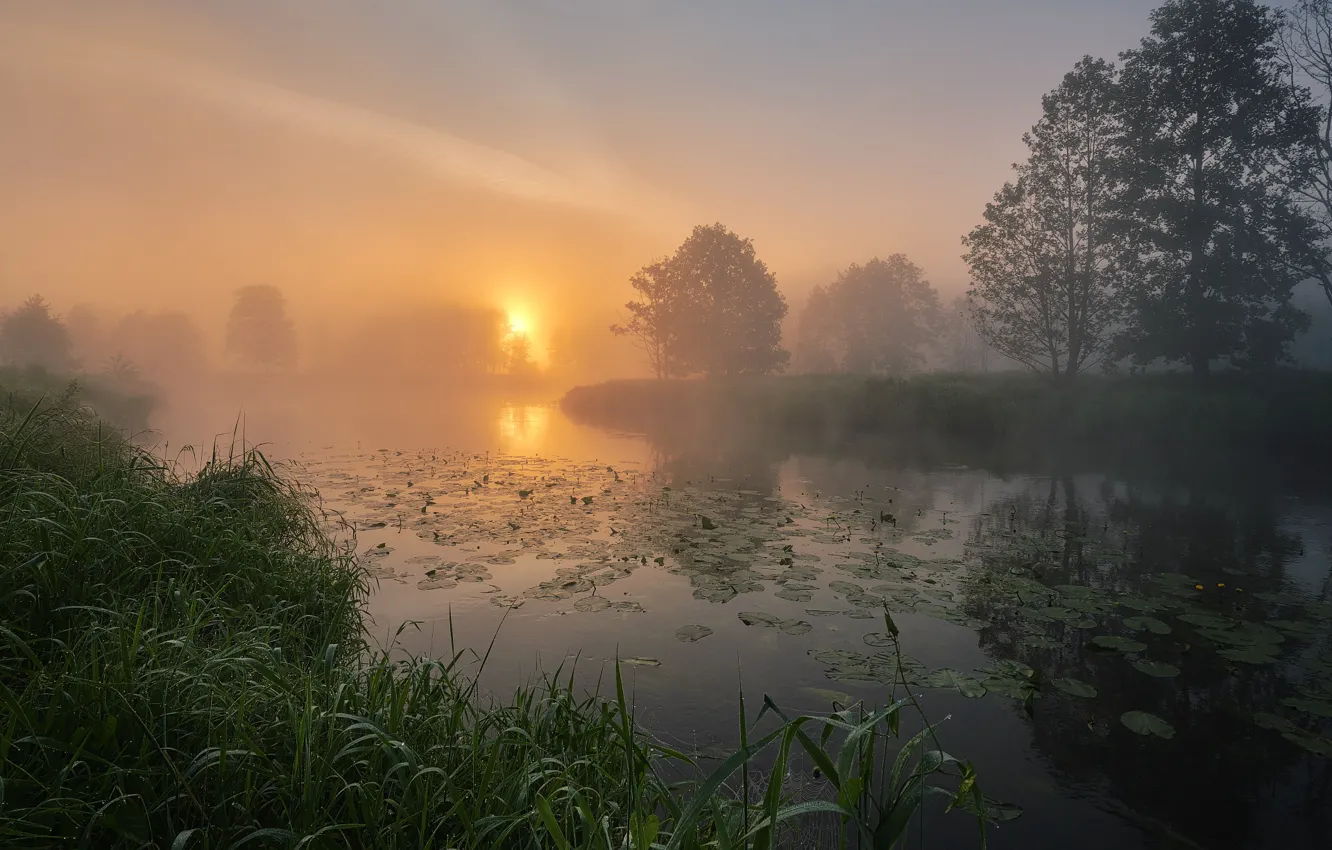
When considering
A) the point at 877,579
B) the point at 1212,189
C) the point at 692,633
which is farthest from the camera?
the point at 1212,189

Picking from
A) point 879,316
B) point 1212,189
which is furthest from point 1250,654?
point 879,316

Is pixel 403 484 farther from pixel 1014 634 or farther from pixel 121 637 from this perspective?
pixel 1014 634

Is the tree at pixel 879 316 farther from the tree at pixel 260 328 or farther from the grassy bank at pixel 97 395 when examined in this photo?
the tree at pixel 260 328

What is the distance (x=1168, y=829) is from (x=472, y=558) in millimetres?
8130

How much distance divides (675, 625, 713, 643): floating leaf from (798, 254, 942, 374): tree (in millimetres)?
47162

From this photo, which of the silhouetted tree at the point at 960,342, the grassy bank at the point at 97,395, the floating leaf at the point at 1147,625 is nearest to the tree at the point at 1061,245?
the floating leaf at the point at 1147,625

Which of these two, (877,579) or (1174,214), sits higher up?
(1174,214)

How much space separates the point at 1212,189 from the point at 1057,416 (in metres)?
10.2

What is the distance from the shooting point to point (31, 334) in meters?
39.1

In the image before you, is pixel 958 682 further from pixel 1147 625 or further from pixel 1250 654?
pixel 1250 654

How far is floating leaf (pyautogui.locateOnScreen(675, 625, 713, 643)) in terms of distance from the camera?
6.43 m

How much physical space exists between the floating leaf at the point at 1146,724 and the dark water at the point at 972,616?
0.10 feet

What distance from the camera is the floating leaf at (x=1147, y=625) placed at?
6660 millimetres

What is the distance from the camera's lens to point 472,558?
8984 millimetres
